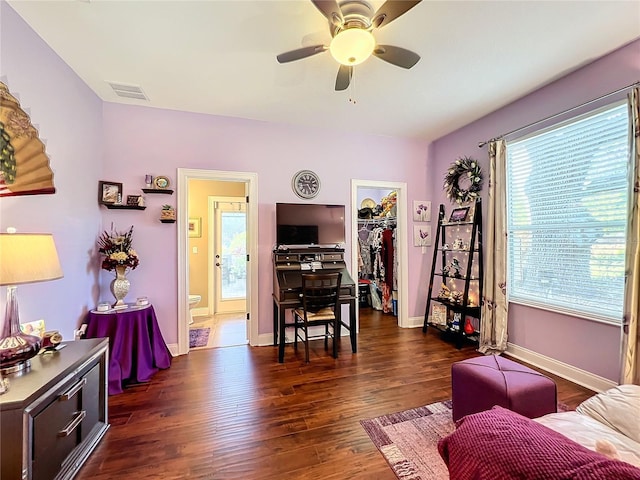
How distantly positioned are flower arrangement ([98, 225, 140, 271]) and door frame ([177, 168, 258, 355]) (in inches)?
19.4

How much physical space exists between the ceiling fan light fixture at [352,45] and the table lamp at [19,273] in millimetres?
2022

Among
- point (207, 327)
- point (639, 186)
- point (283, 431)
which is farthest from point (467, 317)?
point (207, 327)

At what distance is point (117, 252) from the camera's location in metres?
2.77

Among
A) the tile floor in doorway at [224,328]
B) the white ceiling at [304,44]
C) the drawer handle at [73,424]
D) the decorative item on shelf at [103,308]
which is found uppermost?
the white ceiling at [304,44]

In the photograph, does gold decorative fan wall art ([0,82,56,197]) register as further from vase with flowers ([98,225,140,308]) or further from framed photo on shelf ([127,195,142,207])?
framed photo on shelf ([127,195,142,207])

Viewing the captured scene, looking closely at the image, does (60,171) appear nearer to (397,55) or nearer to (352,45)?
(352,45)

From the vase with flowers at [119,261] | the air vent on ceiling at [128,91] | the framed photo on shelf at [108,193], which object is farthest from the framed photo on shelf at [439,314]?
the air vent on ceiling at [128,91]

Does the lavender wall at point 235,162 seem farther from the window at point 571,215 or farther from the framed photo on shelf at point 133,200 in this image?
the window at point 571,215

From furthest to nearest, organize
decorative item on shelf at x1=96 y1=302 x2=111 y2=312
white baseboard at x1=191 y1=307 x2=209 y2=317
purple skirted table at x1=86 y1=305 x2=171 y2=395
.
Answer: white baseboard at x1=191 y1=307 x2=209 y2=317 → decorative item on shelf at x1=96 y1=302 x2=111 y2=312 → purple skirted table at x1=86 y1=305 x2=171 y2=395

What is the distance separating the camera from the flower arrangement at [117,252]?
2740mm

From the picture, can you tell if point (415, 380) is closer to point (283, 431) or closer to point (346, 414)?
point (346, 414)

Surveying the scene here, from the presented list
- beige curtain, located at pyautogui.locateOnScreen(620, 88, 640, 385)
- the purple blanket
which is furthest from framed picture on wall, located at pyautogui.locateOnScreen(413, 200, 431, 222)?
the purple blanket

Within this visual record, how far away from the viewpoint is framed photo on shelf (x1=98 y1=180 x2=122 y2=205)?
295 cm

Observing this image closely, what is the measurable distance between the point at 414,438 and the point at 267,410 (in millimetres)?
1090
